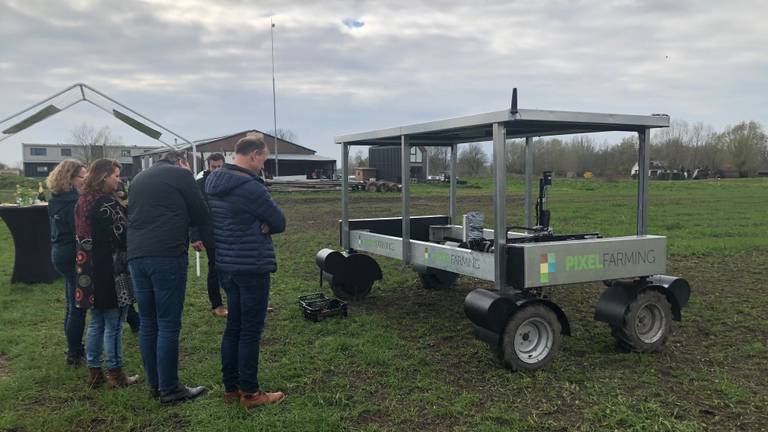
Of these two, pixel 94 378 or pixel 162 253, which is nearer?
pixel 162 253

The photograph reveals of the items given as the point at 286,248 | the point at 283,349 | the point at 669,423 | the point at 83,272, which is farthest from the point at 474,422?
the point at 286,248

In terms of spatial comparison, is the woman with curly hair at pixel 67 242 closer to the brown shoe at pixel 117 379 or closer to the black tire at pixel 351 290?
the brown shoe at pixel 117 379

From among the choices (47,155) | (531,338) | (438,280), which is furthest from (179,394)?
(47,155)

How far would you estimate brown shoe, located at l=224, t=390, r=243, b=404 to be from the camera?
3.82 metres

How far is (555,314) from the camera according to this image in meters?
4.41

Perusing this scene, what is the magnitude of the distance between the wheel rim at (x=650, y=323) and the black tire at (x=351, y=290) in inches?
128

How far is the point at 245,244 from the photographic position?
11.7 ft

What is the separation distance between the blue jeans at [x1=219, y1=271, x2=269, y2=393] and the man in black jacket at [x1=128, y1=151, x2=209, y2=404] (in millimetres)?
353

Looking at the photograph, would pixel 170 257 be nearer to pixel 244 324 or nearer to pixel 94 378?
pixel 244 324

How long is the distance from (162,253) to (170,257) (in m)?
0.06

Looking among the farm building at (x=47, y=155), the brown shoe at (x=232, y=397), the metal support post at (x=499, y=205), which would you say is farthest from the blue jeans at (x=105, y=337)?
the farm building at (x=47, y=155)

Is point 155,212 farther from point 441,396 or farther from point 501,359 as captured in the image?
point 501,359

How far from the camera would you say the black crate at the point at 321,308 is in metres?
5.84

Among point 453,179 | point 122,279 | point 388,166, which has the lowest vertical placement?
point 122,279
